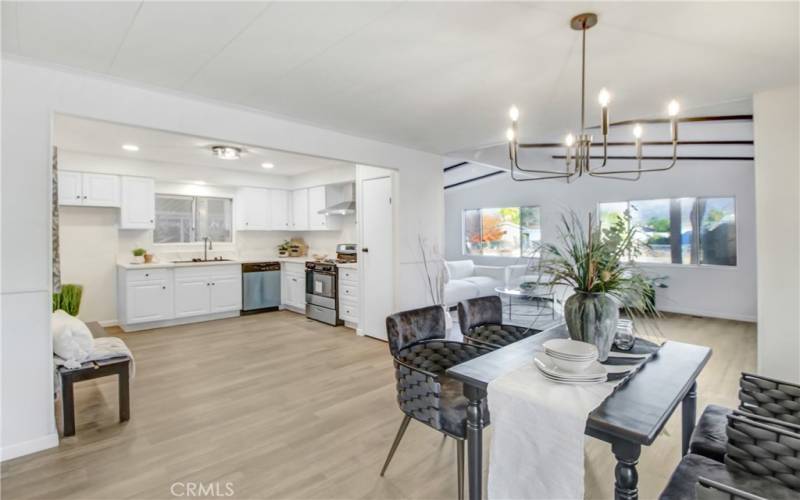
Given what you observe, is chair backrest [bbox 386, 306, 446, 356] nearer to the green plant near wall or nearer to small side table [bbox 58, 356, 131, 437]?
small side table [bbox 58, 356, 131, 437]

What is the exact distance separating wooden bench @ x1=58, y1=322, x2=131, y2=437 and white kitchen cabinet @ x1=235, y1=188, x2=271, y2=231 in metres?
4.03

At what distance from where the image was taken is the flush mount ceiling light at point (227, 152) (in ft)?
15.6

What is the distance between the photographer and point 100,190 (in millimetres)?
5152

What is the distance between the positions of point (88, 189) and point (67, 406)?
12.1 feet

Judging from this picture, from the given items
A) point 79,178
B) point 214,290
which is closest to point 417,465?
point 214,290

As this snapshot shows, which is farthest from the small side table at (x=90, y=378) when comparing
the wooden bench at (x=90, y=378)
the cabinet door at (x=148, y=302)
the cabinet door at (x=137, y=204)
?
the cabinet door at (x=137, y=204)

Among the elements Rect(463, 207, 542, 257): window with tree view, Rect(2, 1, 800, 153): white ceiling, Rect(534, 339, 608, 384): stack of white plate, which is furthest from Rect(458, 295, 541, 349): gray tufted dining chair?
Rect(463, 207, 542, 257): window with tree view

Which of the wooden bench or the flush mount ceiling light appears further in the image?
the flush mount ceiling light

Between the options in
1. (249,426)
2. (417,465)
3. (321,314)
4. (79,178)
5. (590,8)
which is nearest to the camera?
(590,8)

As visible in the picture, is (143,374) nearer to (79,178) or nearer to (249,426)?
(249,426)

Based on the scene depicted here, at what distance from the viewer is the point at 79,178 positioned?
5.00m

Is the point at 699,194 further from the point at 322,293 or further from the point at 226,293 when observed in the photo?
the point at 226,293

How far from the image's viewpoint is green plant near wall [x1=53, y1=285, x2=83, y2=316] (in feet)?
11.7

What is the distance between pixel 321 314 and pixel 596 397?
15.4 ft
